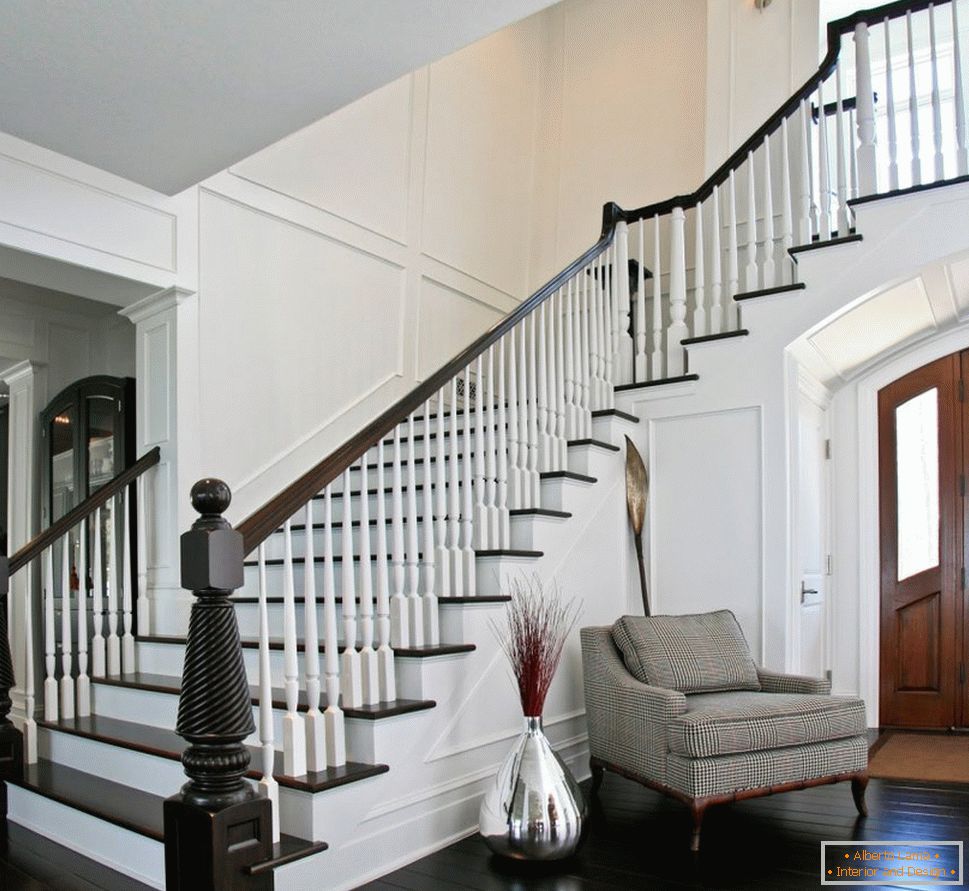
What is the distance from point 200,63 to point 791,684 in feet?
10.7

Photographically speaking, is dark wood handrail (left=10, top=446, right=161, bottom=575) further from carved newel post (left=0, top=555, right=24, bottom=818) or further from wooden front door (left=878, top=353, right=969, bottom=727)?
wooden front door (left=878, top=353, right=969, bottom=727)

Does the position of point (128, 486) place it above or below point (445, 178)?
below

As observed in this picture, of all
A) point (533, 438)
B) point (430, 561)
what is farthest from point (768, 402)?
point (430, 561)

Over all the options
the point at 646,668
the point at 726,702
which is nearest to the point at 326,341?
the point at 646,668

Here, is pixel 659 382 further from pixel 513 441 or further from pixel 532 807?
pixel 532 807

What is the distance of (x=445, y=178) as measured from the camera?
5.82 m

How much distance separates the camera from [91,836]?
9.43ft

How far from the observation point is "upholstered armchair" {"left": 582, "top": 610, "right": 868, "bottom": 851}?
3.04m

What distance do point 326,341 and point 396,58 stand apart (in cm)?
208

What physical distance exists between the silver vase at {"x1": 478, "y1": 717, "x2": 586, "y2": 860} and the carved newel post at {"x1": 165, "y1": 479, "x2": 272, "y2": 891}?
846 millimetres

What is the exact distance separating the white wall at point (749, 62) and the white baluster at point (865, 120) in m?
1.42

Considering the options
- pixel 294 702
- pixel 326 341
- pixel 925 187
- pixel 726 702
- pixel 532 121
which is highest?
pixel 532 121

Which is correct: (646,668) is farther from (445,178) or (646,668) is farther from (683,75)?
(683,75)

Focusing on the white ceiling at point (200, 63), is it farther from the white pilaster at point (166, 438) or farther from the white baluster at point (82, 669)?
the white baluster at point (82, 669)
